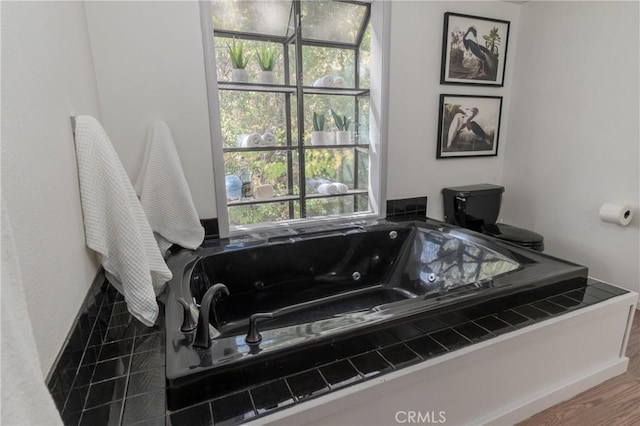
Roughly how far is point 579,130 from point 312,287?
2.17m

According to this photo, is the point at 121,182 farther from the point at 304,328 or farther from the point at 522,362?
the point at 522,362

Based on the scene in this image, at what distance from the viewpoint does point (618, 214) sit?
2.09 m

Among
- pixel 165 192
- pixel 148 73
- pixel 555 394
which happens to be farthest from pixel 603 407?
pixel 148 73

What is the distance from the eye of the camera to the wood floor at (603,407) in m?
1.45

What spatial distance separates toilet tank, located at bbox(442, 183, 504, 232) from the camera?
258 cm

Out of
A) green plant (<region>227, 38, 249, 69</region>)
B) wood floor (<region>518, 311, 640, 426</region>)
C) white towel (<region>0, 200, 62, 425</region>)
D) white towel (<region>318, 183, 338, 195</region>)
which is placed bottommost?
wood floor (<region>518, 311, 640, 426</region>)

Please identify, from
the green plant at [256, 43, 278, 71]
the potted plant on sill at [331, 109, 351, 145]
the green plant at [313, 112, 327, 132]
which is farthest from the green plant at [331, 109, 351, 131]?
the green plant at [256, 43, 278, 71]

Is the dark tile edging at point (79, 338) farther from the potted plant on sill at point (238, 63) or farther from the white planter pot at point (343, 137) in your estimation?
the white planter pot at point (343, 137)

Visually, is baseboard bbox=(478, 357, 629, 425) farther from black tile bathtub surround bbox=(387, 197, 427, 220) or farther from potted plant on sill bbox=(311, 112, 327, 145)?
potted plant on sill bbox=(311, 112, 327, 145)

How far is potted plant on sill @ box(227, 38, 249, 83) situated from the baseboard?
6.99 ft

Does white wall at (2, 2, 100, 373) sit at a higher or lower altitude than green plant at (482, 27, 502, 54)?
lower

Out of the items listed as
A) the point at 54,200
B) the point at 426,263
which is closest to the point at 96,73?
the point at 54,200

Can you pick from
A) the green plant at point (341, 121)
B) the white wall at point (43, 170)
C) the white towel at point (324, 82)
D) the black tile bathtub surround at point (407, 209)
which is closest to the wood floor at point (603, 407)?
the black tile bathtub surround at point (407, 209)

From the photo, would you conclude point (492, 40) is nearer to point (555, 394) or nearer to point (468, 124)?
point (468, 124)
